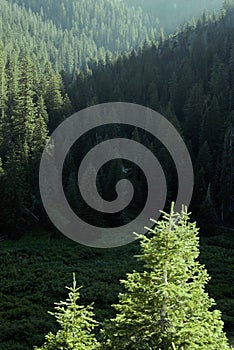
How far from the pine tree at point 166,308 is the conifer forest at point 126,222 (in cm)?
2

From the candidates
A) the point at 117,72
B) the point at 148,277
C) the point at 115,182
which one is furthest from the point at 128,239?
the point at 117,72

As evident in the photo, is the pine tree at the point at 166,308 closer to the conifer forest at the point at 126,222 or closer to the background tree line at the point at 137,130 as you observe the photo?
the conifer forest at the point at 126,222

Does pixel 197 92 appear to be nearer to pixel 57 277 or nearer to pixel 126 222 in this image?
pixel 126 222

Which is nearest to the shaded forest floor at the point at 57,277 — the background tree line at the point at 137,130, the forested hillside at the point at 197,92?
the background tree line at the point at 137,130

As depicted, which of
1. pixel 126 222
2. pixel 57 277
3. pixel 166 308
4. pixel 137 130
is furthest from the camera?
pixel 137 130

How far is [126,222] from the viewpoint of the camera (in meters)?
53.0

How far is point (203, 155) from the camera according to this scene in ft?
194

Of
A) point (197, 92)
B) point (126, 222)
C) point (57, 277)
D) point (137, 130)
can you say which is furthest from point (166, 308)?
point (197, 92)

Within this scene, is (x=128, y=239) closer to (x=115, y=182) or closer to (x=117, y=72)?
(x=115, y=182)

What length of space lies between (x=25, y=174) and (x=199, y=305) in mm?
48790

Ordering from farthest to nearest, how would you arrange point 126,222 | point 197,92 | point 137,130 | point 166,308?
point 197,92, point 137,130, point 126,222, point 166,308

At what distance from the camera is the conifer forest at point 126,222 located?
A: 836 cm

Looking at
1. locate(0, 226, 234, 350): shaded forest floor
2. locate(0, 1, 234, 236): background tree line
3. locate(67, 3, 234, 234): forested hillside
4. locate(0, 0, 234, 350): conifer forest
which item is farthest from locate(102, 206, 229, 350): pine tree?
locate(67, 3, 234, 234): forested hillside

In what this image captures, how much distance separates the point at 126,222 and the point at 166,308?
44913mm
